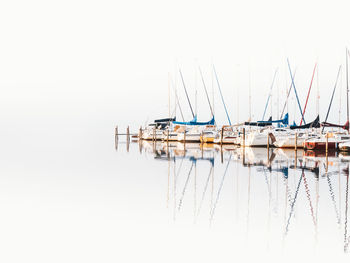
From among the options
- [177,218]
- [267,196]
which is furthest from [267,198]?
[177,218]

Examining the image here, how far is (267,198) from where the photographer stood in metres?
19.2

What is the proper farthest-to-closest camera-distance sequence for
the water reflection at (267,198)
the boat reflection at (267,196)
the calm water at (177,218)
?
the boat reflection at (267,196) < the water reflection at (267,198) < the calm water at (177,218)

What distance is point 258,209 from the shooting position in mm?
16812

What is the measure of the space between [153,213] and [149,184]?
8204mm

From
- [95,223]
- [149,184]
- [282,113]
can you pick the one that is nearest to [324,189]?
[149,184]

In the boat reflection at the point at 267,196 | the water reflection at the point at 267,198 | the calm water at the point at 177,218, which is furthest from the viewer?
the boat reflection at the point at 267,196

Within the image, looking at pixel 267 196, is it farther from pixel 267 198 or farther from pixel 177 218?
pixel 177 218

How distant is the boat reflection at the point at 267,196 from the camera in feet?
48.5

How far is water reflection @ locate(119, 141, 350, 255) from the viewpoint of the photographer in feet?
46.7

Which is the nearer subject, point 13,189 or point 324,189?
point 324,189

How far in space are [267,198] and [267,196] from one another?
524 mm

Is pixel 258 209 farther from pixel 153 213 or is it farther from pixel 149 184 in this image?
pixel 149 184

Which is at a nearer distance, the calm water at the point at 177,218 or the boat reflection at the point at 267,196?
the calm water at the point at 177,218

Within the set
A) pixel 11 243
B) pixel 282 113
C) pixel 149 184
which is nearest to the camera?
pixel 11 243
